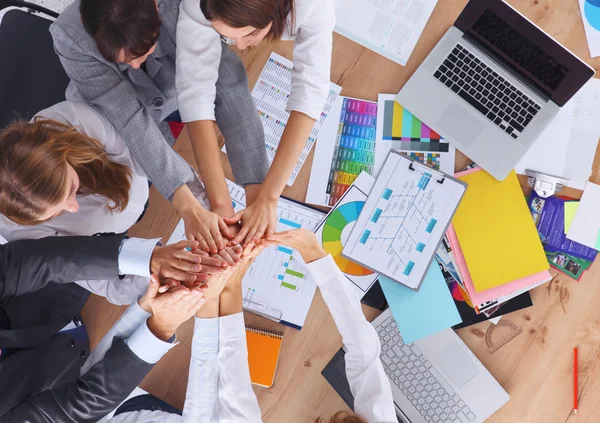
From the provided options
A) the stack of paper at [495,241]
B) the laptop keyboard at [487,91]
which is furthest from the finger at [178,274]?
the laptop keyboard at [487,91]

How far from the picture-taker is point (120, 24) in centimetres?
93

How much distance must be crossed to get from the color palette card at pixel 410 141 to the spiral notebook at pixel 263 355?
0.52 meters

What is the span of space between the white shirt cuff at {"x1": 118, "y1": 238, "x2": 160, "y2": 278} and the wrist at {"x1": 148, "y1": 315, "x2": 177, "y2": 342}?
0.13 m

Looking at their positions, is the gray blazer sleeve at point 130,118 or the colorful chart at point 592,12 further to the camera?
the colorful chart at point 592,12

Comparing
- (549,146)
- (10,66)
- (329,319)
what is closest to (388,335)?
(329,319)

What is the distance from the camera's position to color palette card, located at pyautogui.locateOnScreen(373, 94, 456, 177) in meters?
1.34

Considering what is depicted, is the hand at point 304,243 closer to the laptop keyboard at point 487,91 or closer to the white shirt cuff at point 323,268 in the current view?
the white shirt cuff at point 323,268

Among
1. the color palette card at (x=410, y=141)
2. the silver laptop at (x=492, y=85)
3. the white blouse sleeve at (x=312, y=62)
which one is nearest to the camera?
the white blouse sleeve at (x=312, y=62)

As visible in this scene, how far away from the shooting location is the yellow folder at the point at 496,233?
128cm

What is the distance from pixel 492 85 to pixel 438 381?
2.57ft

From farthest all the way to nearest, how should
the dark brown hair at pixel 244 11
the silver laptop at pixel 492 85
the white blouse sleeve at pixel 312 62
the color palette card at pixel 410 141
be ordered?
the color palette card at pixel 410 141, the silver laptop at pixel 492 85, the white blouse sleeve at pixel 312 62, the dark brown hair at pixel 244 11

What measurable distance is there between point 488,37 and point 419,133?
30 centimetres

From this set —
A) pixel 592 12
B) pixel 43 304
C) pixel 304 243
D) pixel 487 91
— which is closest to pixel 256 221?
pixel 304 243

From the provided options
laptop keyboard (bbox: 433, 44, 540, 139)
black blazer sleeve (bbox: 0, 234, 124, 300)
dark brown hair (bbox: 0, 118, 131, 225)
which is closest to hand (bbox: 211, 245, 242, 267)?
black blazer sleeve (bbox: 0, 234, 124, 300)
